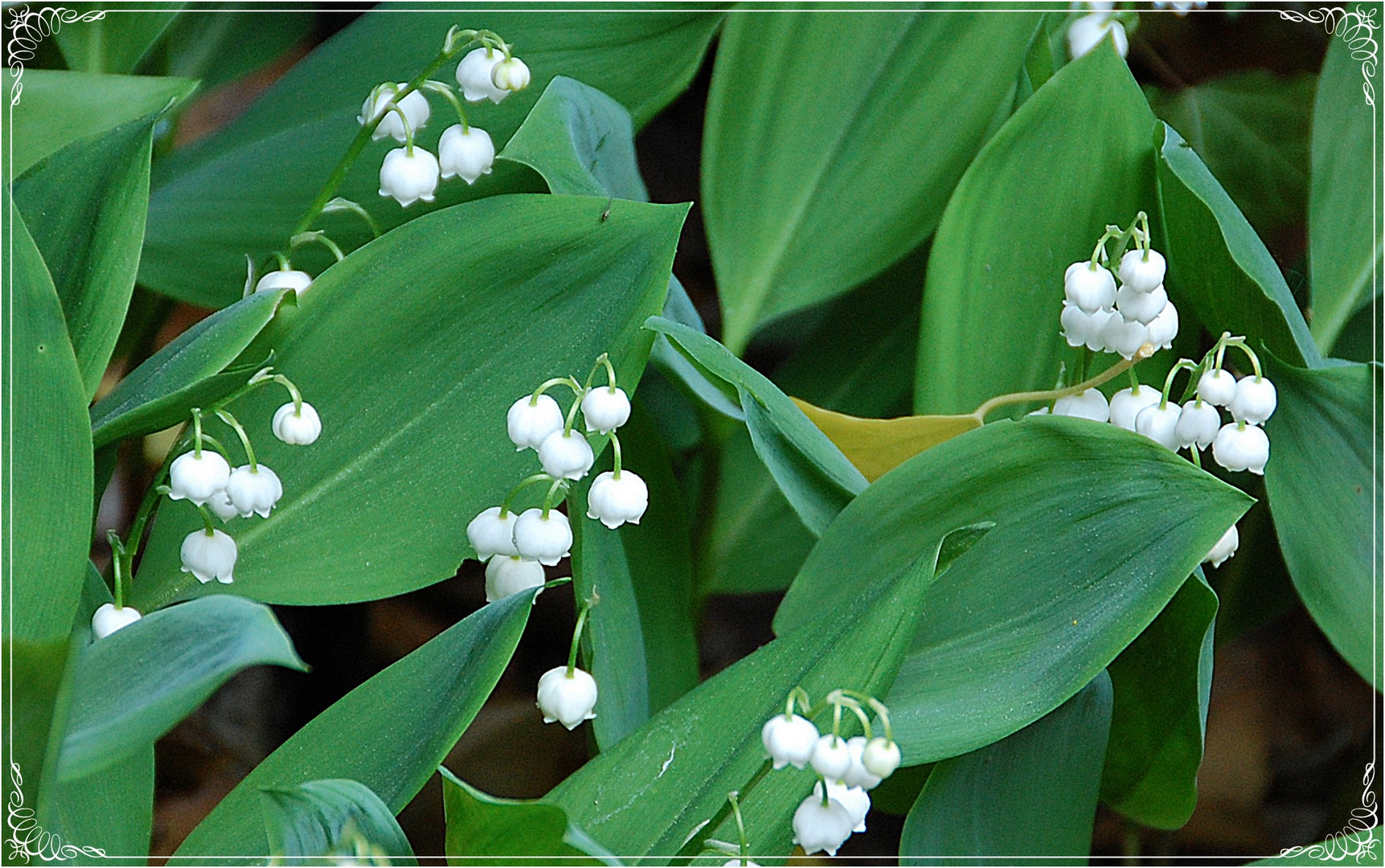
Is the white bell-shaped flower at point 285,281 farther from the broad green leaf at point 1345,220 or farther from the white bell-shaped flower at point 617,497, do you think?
the broad green leaf at point 1345,220

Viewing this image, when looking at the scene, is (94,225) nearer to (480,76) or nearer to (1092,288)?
(480,76)

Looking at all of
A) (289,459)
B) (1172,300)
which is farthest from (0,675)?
(1172,300)

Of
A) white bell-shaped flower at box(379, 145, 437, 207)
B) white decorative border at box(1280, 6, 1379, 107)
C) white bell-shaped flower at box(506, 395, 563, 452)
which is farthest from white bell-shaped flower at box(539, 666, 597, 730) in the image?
white decorative border at box(1280, 6, 1379, 107)

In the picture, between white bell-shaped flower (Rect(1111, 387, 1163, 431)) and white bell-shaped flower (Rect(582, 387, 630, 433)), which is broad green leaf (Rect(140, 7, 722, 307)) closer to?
white bell-shaped flower (Rect(582, 387, 630, 433))

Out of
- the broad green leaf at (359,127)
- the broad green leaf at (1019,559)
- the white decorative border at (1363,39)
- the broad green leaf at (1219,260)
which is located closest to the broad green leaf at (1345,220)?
the white decorative border at (1363,39)

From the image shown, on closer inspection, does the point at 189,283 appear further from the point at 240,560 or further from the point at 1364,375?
the point at 1364,375
